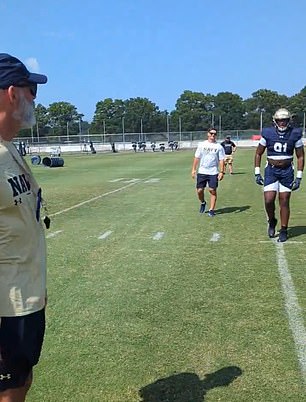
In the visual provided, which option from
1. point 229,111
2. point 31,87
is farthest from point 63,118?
point 31,87

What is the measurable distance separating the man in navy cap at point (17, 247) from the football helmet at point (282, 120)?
21.2ft

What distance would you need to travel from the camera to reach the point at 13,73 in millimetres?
2523

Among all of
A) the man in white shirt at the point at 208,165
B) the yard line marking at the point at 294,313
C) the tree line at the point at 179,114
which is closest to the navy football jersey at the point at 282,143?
the yard line marking at the point at 294,313

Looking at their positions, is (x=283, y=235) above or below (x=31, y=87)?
below

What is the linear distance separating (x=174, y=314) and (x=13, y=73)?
3289mm

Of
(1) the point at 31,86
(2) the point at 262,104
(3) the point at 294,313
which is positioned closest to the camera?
(1) the point at 31,86

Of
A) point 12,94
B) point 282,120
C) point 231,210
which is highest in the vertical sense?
point 12,94

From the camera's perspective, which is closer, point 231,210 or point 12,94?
point 12,94

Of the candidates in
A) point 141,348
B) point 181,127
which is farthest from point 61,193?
point 181,127

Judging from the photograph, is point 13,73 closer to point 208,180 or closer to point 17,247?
point 17,247

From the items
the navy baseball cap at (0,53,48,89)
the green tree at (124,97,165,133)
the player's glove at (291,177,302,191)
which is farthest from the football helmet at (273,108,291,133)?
the green tree at (124,97,165,133)

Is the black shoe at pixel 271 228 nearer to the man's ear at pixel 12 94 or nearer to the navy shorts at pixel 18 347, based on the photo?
the navy shorts at pixel 18 347

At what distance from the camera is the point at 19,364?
2.64 m

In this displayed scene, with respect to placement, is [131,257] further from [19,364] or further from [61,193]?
[61,193]
